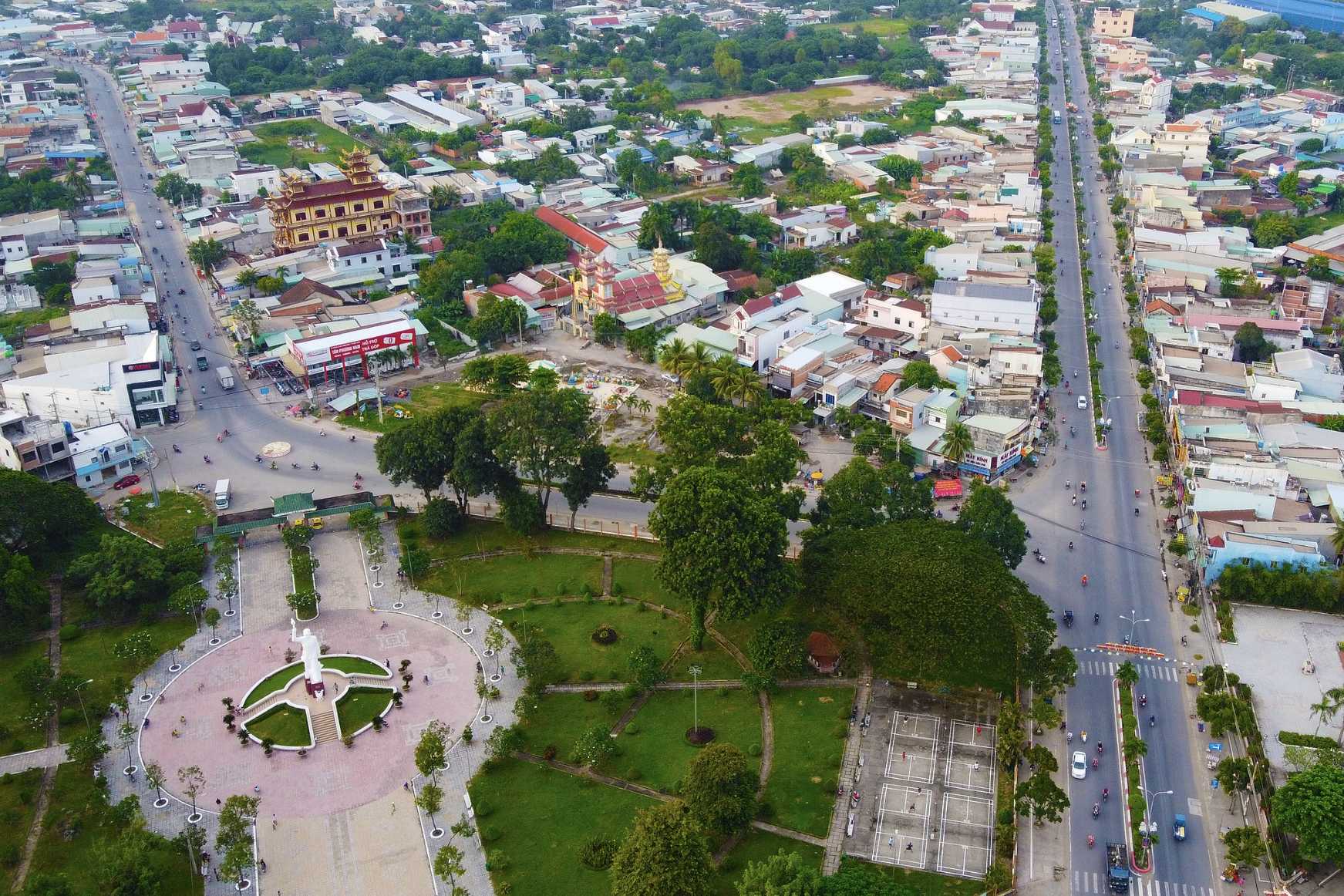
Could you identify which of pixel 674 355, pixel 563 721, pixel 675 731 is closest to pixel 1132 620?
pixel 675 731

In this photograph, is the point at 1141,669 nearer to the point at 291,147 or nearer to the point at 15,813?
the point at 15,813

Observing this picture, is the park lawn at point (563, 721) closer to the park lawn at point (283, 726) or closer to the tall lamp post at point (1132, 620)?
the park lawn at point (283, 726)

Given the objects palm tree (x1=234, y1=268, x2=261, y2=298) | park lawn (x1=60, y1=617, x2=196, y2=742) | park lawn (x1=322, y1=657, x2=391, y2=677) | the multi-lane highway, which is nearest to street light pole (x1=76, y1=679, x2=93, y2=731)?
park lawn (x1=60, y1=617, x2=196, y2=742)

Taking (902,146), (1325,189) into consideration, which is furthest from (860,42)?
(1325,189)

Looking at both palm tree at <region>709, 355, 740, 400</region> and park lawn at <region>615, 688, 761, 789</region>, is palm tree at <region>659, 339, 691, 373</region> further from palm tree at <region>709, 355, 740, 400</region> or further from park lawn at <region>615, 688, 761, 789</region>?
park lawn at <region>615, 688, 761, 789</region>

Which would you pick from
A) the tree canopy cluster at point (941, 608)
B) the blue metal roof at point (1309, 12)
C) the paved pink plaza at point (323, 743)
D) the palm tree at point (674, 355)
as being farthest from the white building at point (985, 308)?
the blue metal roof at point (1309, 12)

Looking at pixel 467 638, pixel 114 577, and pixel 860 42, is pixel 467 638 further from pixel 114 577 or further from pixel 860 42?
pixel 860 42
